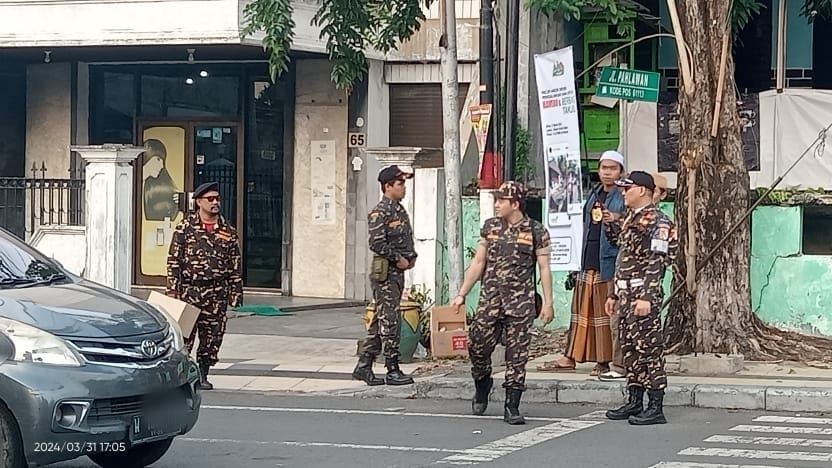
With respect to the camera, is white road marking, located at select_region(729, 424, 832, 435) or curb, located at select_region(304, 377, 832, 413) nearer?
white road marking, located at select_region(729, 424, 832, 435)

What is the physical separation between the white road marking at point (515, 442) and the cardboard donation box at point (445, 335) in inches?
112

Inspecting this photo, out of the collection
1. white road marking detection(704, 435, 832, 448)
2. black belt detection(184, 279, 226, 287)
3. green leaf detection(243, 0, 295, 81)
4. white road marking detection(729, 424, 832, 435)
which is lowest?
white road marking detection(729, 424, 832, 435)

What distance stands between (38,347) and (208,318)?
443 centimetres

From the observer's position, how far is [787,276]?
1332cm

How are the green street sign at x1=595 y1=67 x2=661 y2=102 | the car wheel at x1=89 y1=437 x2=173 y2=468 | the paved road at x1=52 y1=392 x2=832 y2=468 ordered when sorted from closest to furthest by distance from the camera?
the car wheel at x1=89 y1=437 x2=173 y2=468 → the paved road at x1=52 y1=392 x2=832 y2=468 → the green street sign at x1=595 y1=67 x2=661 y2=102

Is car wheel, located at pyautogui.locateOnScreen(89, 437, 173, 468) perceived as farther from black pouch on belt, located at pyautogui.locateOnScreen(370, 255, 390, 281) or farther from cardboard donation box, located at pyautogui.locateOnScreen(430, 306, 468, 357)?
cardboard donation box, located at pyautogui.locateOnScreen(430, 306, 468, 357)

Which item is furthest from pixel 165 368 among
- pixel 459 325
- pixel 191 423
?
pixel 459 325

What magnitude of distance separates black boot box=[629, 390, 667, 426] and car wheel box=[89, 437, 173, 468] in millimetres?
3578

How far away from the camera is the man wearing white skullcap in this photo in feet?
35.7

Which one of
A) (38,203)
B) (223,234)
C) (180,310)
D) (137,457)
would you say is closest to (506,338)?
(180,310)

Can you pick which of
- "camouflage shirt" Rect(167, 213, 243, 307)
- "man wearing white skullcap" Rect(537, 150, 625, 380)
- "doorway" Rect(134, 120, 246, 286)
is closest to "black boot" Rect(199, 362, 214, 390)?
"camouflage shirt" Rect(167, 213, 243, 307)

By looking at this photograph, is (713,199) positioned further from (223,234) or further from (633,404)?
(223,234)

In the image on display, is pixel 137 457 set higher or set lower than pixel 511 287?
lower

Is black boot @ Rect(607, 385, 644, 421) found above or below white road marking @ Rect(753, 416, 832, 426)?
above
